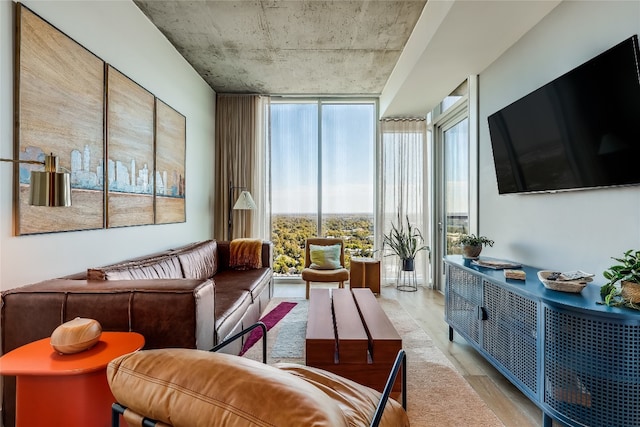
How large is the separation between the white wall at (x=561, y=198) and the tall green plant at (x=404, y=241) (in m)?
1.72

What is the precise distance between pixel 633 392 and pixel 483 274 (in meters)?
0.97

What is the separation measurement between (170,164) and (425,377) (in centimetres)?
310

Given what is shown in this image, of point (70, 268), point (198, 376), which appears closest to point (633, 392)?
point (198, 376)

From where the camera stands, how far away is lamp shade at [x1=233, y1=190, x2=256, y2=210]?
14.9ft

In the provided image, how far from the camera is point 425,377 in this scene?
2240 millimetres

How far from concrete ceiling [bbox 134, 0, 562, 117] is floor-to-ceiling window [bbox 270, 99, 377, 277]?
2.08 feet

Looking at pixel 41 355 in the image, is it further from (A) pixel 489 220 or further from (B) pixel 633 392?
(A) pixel 489 220

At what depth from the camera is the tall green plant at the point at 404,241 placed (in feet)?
15.7

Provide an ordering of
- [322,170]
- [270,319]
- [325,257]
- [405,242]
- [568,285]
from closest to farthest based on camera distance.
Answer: [568,285] < [270,319] < [325,257] < [405,242] < [322,170]

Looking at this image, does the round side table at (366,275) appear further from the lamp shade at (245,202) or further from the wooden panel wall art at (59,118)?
the wooden panel wall art at (59,118)

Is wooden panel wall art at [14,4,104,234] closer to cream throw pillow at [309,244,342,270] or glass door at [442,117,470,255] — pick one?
cream throw pillow at [309,244,342,270]

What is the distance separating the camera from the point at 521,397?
6.66 feet

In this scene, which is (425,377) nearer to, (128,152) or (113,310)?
(113,310)

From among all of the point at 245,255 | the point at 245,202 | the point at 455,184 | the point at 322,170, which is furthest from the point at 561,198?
the point at 245,202
